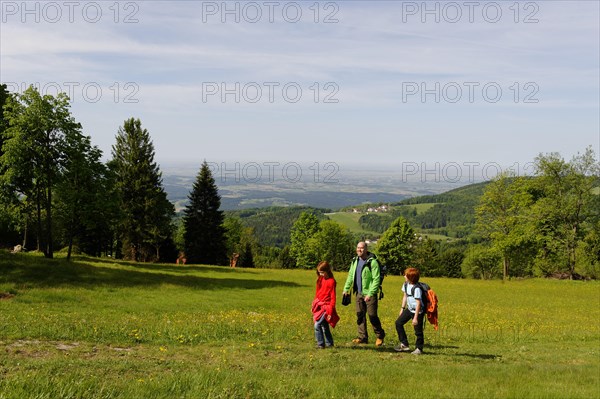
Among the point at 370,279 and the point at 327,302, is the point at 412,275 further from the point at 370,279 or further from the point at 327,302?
the point at 327,302

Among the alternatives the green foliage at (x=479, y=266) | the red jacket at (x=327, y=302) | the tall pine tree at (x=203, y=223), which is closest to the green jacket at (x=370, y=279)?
the red jacket at (x=327, y=302)

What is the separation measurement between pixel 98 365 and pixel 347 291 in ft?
21.4

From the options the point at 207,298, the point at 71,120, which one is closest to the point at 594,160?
the point at 207,298

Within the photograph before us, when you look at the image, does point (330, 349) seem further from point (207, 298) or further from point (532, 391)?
point (207, 298)

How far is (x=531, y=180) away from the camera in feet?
199

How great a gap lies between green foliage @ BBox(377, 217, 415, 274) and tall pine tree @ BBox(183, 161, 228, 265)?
3176cm

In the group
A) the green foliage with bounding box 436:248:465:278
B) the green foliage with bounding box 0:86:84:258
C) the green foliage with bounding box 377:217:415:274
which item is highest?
the green foliage with bounding box 0:86:84:258

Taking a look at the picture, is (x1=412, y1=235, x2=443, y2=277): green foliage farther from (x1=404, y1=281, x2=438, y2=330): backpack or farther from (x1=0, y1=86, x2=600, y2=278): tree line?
(x1=404, y1=281, x2=438, y2=330): backpack

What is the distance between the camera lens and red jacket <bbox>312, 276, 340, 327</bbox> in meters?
11.6

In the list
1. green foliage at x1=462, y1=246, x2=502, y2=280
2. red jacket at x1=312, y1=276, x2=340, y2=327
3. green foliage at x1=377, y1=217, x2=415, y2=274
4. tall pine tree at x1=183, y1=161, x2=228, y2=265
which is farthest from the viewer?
green foliage at x1=462, y1=246, x2=502, y2=280

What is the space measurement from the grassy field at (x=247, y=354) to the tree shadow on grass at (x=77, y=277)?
32 centimetres

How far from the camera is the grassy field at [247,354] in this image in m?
7.08

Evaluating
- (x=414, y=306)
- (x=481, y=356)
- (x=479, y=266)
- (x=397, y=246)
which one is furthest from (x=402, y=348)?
(x=479, y=266)

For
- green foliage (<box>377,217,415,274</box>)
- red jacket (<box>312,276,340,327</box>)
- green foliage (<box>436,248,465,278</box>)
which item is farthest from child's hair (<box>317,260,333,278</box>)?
green foliage (<box>436,248,465,278</box>)
